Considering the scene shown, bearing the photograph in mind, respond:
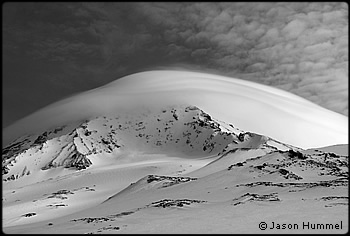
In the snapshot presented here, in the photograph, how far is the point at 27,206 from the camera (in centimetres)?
5341

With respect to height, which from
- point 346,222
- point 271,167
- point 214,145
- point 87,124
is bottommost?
point 346,222

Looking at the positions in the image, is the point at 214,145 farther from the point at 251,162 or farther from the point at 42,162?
the point at 251,162

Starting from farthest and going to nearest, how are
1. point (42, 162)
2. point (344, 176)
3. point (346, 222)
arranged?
point (42, 162) < point (344, 176) < point (346, 222)

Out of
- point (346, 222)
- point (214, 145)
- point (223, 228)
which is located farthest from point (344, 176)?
point (214, 145)

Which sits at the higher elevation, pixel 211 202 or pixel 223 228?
pixel 211 202

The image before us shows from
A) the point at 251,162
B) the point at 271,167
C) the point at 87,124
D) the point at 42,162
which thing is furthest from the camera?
the point at 87,124

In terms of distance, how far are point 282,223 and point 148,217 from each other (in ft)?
30.7

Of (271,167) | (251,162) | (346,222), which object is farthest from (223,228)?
(251,162)

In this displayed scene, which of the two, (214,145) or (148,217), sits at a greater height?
(214,145)

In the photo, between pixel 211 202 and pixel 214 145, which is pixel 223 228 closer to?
pixel 211 202

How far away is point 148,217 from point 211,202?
6.75m

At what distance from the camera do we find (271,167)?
136 ft

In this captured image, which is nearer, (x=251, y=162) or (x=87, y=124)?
(x=251, y=162)

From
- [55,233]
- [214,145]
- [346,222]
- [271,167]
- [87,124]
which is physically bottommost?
[346,222]
